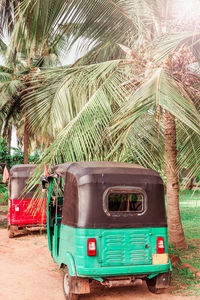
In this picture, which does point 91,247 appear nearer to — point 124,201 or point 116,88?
point 124,201

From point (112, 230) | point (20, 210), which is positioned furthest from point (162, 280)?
point (20, 210)

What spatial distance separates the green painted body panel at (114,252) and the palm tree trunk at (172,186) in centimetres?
274

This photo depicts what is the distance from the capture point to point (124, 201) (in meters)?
5.62

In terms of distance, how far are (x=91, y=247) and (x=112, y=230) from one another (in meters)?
0.38

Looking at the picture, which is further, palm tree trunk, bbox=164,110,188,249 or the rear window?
palm tree trunk, bbox=164,110,188,249

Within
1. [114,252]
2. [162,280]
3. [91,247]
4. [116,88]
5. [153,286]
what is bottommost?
[153,286]

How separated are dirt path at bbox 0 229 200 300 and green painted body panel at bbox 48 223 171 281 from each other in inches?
26.7

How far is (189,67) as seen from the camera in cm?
760

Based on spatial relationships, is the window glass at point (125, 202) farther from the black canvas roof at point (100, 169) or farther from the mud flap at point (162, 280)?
the mud flap at point (162, 280)

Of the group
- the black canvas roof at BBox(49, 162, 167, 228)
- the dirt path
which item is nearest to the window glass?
the black canvas roof at BBox(49, 162, 167, 228)

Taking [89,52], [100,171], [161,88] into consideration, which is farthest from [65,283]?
[89,52]

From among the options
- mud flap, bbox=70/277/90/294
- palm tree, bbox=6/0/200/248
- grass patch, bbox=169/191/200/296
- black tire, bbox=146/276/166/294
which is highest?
palm tree, bbox=6/0/200/248

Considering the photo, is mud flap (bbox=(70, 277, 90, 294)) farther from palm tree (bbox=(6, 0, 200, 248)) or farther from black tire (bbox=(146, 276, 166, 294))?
palm tree (bbox=(6, 0, 200, 248))

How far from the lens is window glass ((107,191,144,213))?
5445 mm
